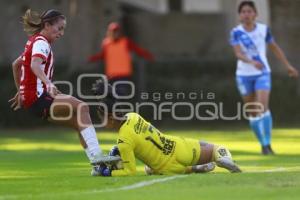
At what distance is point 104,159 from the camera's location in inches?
452

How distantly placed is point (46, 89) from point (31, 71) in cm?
27

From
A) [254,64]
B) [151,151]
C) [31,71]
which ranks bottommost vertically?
[151,151]

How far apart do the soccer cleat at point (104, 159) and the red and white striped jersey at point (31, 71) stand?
3.17ft

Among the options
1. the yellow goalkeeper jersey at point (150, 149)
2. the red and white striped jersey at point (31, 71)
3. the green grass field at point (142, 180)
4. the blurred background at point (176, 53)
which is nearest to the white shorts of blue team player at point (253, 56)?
the green grass field at point (142, 180)

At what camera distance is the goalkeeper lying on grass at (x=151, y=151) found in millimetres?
11477

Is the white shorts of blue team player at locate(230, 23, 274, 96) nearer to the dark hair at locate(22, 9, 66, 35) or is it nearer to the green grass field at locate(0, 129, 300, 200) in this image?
the green grass field at locate(0, 129, 300, 200)

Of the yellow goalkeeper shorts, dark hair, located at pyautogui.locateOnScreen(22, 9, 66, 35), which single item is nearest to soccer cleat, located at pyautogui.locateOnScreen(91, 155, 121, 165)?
the yellow goalkeeper shorts

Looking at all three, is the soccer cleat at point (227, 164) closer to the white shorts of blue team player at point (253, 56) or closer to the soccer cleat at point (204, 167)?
the soccer cleat at point (204, 167)

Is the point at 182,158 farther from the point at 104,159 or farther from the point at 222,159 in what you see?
the point at 104,159

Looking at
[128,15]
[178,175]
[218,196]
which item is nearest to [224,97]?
[128,15]

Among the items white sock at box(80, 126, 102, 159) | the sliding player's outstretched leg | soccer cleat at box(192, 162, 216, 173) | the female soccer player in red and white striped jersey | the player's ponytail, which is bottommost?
soccer cleat at box(192, 162, 216, 173)

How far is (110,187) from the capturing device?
10.4m

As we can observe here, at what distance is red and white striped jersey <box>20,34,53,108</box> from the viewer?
11.8m

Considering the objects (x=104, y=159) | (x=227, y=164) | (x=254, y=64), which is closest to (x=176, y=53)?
(x=254, y=64)
